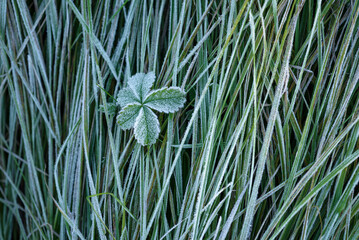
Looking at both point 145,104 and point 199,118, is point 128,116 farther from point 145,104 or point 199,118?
point 199,118

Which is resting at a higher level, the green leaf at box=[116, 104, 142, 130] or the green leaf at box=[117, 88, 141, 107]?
the green leaf at box=[117, 88, 141, 107]

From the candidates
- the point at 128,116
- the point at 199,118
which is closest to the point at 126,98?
the point at 128,116

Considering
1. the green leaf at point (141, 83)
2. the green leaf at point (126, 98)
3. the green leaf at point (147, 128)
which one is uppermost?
the green leaf at point (141, 83)

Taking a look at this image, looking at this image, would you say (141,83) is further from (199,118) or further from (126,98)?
(199,118)

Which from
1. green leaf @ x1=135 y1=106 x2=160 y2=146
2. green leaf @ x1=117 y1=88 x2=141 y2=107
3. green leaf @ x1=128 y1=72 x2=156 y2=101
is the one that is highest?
green leaf @ x1=128 y1=72 x2=156 y2=101

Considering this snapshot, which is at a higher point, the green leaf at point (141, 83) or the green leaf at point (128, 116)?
the green leaf at point (141, 83)
